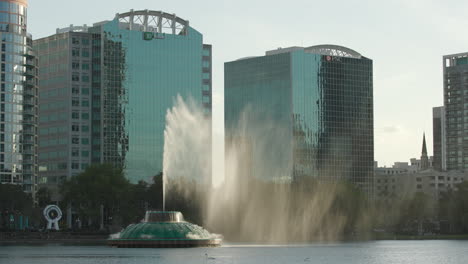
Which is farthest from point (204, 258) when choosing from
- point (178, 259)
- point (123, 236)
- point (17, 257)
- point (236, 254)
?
point (123, 236)

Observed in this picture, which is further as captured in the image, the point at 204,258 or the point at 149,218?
the point at 149,218

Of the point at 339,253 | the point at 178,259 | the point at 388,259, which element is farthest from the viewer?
the point at 339,253

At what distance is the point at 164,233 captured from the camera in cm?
18250

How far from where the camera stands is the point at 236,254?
168 m

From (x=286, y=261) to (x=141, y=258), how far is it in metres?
21.3

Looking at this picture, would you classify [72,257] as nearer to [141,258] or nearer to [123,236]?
[141,258]

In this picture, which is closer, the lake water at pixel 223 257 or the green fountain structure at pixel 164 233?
the lake water at pixel 223 257

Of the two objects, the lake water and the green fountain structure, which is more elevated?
the green fountain structure

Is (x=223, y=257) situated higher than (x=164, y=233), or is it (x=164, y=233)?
(x=164, y=233)

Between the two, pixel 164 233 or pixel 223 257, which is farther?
pixel 164 233

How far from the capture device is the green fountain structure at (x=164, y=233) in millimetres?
182000

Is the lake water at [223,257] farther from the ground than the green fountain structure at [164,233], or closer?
closer

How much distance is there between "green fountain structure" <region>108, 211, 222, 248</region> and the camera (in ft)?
597

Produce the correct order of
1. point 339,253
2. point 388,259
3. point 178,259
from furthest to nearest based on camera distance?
point 339,253
point 388,259
point 178,259
